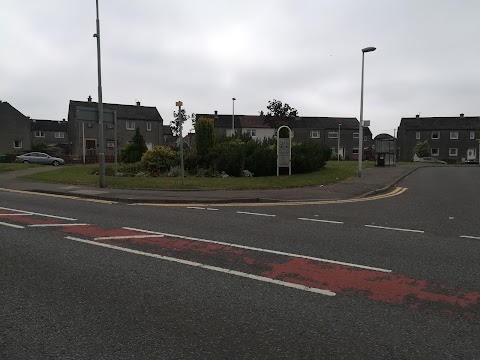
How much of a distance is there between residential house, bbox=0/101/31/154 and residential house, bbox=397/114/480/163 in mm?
66274

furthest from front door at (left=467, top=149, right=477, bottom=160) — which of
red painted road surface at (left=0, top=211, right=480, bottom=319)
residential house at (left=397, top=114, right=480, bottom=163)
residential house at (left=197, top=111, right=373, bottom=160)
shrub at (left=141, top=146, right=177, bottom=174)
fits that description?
red painted road surface at (left=0, top=211, right=480, bottom=319)

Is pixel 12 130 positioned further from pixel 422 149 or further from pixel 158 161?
pixel 422 149

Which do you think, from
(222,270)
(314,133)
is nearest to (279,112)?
(314,133)

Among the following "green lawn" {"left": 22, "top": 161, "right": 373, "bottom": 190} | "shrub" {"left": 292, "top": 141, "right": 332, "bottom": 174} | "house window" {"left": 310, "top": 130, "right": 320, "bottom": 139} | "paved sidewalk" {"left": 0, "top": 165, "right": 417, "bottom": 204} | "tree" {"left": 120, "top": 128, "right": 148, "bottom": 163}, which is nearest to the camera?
"paved sidewalk" {"left": 0, "top": 165, "right": 417, "bottom": 204}

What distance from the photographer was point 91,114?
669 inches

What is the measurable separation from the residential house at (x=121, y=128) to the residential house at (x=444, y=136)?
45.5 m

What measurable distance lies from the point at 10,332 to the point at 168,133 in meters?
85.9

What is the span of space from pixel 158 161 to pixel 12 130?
49.3 metres

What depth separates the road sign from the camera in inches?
656

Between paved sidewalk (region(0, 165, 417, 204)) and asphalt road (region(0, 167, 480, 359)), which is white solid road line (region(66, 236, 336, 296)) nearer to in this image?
asphalt road (region(0, 167, 480, 359))

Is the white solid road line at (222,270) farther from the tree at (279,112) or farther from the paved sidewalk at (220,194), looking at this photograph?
the tree at (279,112)

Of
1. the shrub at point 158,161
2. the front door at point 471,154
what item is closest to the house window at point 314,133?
the front door at point 471,154

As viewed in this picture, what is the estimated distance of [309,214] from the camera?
1056cm

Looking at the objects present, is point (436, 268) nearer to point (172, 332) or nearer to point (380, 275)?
point (380, 275)
